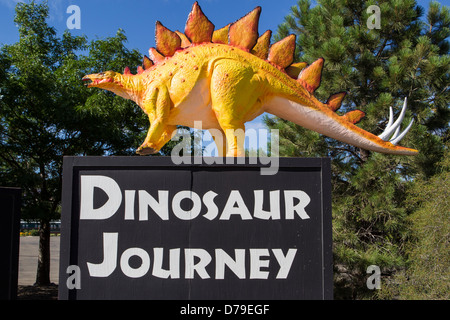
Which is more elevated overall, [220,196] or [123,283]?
[220,196]

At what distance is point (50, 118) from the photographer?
8.70 meters

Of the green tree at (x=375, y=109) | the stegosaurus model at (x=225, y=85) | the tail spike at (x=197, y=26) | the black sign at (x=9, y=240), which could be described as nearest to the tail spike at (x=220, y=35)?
the stegosaurus model at (x=225, y=85)

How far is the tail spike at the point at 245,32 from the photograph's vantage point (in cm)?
343

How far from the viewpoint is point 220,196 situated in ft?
7.07

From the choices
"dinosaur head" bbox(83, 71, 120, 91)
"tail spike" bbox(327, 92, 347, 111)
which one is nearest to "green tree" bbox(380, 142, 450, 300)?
"tail spike" bbox(327, 92, 347, 111)

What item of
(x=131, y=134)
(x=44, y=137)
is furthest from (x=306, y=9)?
(x=44, y=137)

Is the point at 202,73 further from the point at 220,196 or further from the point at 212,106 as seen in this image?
the point at 220,196

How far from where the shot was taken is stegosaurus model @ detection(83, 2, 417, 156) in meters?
3.10

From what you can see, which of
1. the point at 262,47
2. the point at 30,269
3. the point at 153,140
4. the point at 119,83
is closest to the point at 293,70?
the point at 262,47

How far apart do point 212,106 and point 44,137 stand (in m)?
6.87

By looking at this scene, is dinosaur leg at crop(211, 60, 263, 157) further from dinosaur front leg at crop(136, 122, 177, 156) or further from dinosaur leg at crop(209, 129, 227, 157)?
dinosaur front leg at crop(136, 122, 177, 156)

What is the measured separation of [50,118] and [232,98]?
696cm

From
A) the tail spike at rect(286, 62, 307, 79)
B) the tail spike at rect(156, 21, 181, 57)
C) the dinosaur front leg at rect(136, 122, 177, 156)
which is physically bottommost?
the dinosaur front leg at rect(136, 122, 177, 156)
